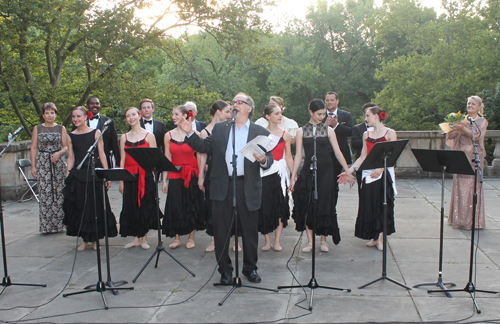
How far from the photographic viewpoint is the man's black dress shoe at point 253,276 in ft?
17.1

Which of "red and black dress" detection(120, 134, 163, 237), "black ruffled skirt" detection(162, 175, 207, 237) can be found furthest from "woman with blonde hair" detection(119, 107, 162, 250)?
"black ruffled skirt" detection(162, 175, 207, 237)

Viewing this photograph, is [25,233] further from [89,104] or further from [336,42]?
[336,42]

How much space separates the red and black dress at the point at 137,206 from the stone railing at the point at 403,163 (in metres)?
5.18

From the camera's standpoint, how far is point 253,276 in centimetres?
522

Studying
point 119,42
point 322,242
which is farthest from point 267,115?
point 119,42

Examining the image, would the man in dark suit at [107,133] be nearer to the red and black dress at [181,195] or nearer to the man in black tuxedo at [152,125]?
the man in black tuxedo at [152,125]

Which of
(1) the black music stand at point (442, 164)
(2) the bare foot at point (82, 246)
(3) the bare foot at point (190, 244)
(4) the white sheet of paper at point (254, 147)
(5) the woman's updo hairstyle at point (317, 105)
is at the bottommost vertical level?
(2) the bare foot at point (82, 246)

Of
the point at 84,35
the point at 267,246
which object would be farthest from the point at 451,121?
the point at 84,35

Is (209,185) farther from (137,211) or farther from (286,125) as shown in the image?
(286,125)

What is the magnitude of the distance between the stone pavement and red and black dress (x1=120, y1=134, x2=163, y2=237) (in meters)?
0.31

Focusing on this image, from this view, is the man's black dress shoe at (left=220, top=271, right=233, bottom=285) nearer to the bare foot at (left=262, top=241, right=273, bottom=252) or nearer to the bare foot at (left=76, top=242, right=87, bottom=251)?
the bare foot at (left=262, top=241, right=273, bottom=252)

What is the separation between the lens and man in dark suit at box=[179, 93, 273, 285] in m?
5.10

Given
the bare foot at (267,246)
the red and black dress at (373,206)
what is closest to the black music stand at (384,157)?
the red and black dress at (373,206)

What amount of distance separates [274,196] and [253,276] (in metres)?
1.42
